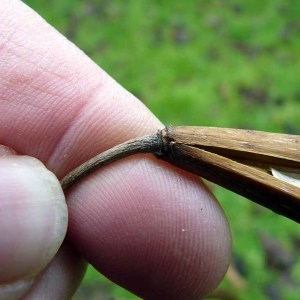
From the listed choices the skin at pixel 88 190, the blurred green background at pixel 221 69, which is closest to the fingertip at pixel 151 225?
the skin at pixel 88 190

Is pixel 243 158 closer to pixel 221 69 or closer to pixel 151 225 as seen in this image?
pixel 151 225

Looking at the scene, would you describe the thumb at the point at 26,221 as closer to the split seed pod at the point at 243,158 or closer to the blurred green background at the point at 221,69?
the split seed pod at the point at 243,158

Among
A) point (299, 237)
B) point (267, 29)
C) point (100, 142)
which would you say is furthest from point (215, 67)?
point (100, 142)

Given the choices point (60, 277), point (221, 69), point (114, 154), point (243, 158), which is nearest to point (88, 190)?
point (114, 154)

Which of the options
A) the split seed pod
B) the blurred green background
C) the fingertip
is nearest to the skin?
the fingertip

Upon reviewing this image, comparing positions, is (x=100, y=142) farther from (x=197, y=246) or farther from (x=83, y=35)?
(x=83, y=35)

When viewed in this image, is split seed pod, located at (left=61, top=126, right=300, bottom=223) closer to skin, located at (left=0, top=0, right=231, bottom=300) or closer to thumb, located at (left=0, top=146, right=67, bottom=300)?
skin, located at (left=0, top=0, right=231, bottom=300)
